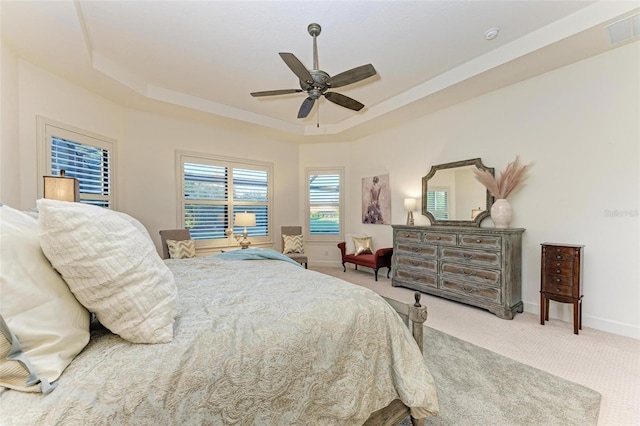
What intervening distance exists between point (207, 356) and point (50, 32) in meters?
3.44

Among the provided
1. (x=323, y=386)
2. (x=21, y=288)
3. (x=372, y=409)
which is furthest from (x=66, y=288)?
(x=372, y=409)

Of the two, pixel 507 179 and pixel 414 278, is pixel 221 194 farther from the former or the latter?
pixel 507 179

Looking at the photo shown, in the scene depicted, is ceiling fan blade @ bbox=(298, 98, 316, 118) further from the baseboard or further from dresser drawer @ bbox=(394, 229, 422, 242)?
the baseboard

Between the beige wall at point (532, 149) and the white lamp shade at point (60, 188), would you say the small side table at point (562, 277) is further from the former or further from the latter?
the white lamp shade at point (60, 188)

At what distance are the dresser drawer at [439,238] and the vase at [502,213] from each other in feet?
1.81

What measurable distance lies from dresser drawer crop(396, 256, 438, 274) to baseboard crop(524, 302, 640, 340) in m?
1.15

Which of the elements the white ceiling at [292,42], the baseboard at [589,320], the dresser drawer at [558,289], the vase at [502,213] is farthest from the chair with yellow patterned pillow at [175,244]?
the baseboard at [589,320]

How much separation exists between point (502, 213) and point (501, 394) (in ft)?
7.43

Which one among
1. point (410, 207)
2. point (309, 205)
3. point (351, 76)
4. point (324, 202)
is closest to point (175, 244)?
point (309, 205)

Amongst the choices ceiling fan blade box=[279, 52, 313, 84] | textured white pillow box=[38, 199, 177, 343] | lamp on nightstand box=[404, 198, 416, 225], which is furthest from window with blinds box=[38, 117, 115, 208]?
lamp on nightstand box=[404, 198, 416, 225]

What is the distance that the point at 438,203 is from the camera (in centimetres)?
425

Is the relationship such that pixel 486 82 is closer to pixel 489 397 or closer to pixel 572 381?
pixel 572 381

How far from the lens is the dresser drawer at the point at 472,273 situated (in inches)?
124

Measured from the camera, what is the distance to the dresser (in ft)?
10.2
